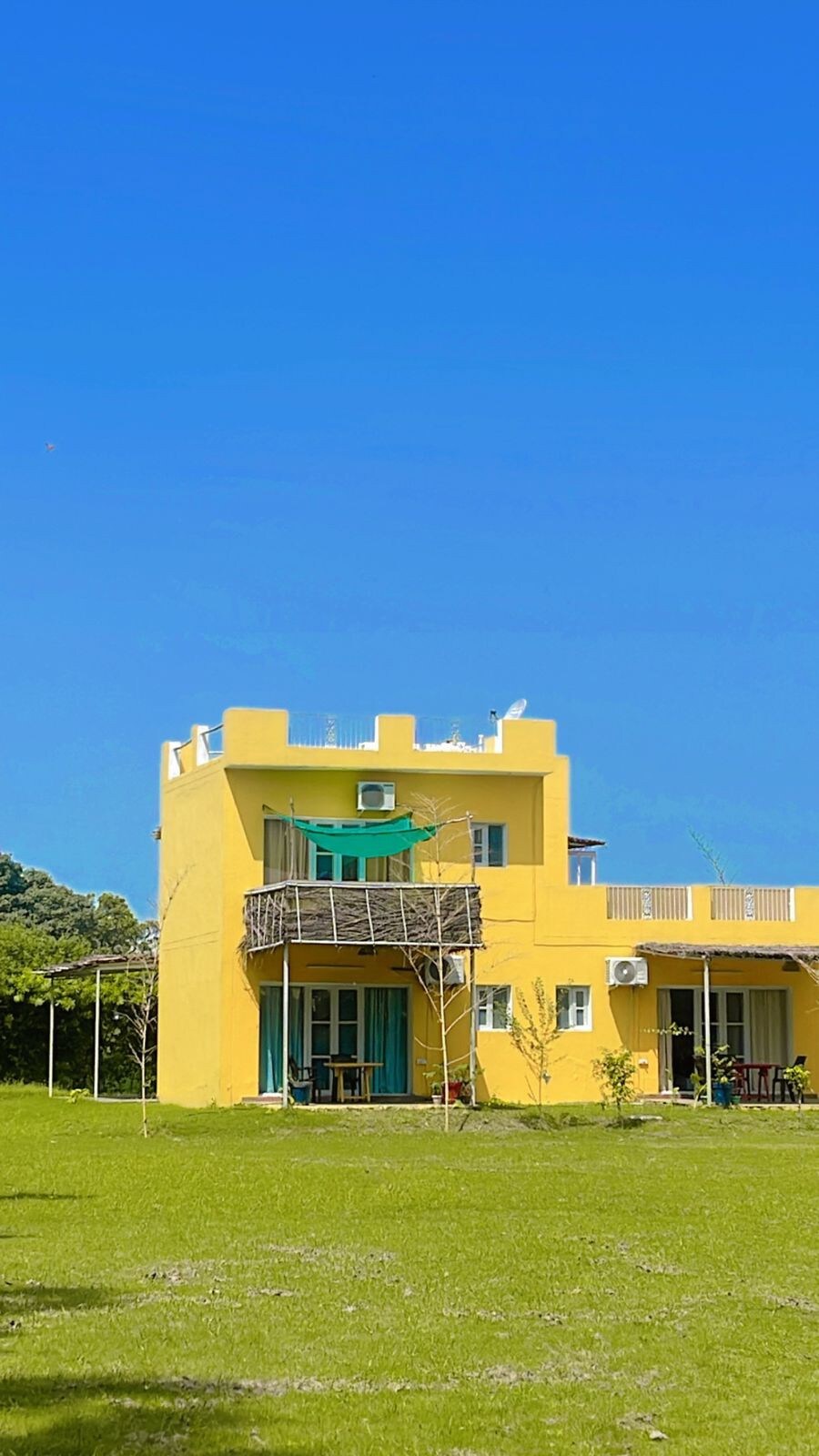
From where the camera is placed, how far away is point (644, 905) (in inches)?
1356

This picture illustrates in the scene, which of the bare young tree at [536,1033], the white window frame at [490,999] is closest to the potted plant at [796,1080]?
the bare young tree at [536,1033]

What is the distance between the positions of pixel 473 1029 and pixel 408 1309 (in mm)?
22548

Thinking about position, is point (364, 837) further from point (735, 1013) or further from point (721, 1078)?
point (735, 1013)

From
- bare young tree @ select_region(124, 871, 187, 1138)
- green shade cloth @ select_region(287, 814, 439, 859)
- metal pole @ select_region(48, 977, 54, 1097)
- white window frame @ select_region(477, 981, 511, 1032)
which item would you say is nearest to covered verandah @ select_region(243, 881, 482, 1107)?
white window frame @ select_region(477, 981, 511, 1032)

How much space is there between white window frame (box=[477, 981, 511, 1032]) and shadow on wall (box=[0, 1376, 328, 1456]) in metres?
25.7

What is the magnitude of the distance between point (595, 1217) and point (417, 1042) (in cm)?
1930

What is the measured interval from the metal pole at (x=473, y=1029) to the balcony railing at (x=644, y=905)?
129 inches

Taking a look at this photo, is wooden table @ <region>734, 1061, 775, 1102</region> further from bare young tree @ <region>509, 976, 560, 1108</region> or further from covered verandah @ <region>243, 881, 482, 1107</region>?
covered verandah @ <region>243, 881, 482, 1107</region>

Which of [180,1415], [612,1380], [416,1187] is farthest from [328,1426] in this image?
[416,1187]

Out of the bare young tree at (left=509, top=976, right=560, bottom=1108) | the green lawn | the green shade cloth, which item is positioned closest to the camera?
the green lawn

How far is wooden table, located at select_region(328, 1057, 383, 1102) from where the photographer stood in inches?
1231

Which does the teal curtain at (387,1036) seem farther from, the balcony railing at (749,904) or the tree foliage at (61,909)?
the tree foliage at (61,909)

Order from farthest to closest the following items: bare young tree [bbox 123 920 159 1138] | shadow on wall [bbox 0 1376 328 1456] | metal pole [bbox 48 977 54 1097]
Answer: metal pole [bbox 48 977 54 1097] → bare young tree [bbox 123 920 159 1138] → shadow on wall [bbox 0 1376 328 1456]

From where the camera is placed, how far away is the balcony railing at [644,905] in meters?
34.4
